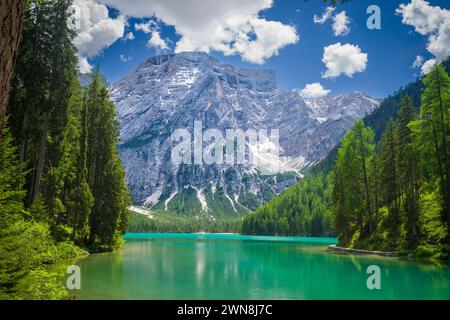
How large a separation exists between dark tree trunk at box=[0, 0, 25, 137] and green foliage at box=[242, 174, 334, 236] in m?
137

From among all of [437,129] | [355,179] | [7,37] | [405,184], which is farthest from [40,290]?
[355,179]

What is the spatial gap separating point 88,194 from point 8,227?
23.8 meters

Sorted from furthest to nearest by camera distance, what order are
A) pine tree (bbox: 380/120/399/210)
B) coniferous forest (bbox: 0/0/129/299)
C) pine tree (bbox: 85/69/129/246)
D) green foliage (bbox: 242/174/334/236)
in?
green foliage (bbox: 242/174/334/236) < pine tree (bbox: 380/120/399/210) < pine tree (bbox: 85/69/129/246) < coniferous forest (bbox: 0/0/129/299)

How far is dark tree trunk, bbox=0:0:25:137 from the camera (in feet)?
12.4

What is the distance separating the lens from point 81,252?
33500mm

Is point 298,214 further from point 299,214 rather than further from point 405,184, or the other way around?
point 405,184

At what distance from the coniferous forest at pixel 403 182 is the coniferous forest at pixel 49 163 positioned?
2853 cm

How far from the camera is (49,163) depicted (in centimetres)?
3025

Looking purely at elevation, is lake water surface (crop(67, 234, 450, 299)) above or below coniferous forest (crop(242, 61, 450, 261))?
below

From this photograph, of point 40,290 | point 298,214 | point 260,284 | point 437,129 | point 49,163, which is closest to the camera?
point 40,290

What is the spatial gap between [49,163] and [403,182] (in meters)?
36.4

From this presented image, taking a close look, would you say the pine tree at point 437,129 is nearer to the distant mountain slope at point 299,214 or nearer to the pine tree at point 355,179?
the pine tree at point 355,179

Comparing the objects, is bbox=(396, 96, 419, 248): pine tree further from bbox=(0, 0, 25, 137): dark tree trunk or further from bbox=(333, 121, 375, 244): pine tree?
bbox=(0, 0, 25, 137): dark tree trunk

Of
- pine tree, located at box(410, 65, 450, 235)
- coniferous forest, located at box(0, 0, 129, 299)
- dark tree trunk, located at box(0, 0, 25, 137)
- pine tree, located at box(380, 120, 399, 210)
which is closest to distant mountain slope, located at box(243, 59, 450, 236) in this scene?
pine tree, located at box(380, 120, 399, 210)
